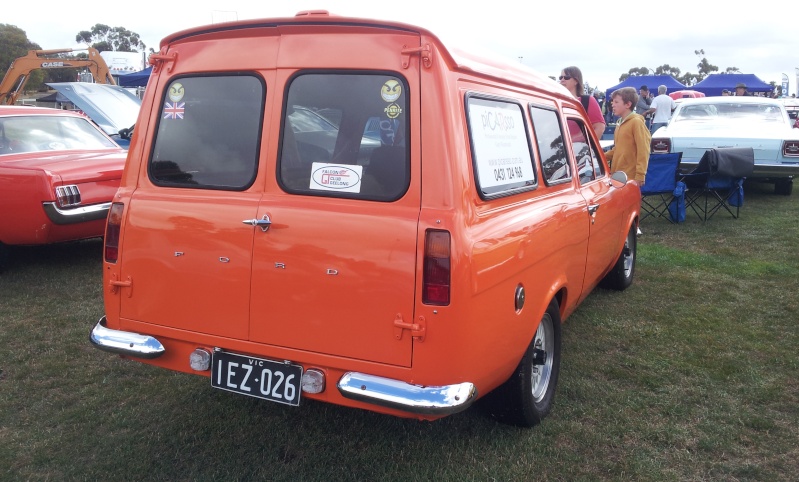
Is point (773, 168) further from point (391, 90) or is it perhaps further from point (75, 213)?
point (75, 213)

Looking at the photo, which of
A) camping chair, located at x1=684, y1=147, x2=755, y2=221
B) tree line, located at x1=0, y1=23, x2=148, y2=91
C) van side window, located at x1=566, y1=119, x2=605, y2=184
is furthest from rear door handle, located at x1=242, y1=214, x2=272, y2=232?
tree line, located at x1=0, y1=23, x2=148, y2=91

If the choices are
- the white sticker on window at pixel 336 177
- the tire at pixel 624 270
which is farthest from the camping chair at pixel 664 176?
the white sticker on window at pixel 336 177

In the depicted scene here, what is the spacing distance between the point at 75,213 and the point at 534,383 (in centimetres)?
450

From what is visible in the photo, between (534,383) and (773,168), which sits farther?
(773,168)

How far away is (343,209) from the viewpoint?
272 cm

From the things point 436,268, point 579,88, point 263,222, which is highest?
point 579,88

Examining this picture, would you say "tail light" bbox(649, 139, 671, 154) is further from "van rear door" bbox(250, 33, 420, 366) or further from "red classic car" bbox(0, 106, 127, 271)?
"van rear door" bbox(250, 33, 420, 366)

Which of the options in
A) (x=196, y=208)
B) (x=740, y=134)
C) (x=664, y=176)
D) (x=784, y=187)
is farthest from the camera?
(x=784, y=187)

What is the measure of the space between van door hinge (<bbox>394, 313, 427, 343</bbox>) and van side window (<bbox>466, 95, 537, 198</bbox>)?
0.64 meters

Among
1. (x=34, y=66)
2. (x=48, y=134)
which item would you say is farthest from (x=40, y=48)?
(x=48, y=134)

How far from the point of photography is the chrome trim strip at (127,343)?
3092mm

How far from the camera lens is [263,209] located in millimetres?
2848

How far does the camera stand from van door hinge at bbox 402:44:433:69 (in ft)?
8.77

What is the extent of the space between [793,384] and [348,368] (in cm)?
295
